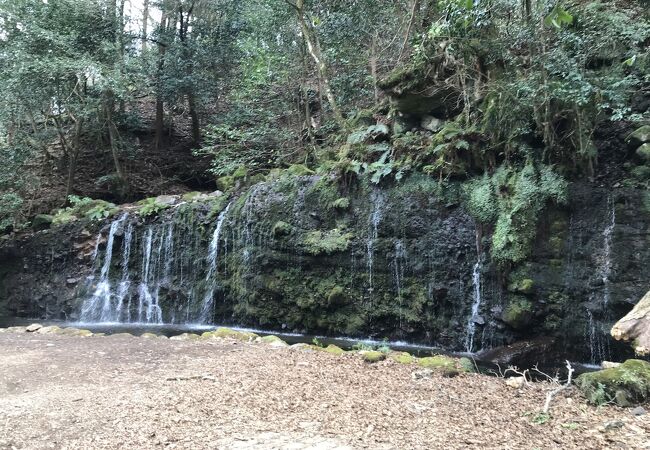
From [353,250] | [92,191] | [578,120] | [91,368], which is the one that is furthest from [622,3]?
[92,191]

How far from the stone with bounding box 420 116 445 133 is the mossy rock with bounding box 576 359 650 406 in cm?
729

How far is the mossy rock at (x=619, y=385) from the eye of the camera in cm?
461

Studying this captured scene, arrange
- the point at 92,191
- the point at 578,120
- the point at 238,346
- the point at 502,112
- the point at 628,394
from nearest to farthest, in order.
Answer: the point at 628,394 → the point at 238,346 → the point at 578,120 → the point at 502,112 → the point at 92,191

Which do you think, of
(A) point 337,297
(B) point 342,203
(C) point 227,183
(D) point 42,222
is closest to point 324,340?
(A) point 337,297

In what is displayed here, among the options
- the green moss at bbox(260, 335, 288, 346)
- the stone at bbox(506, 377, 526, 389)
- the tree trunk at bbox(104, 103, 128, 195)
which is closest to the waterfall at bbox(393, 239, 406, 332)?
the green moss at bbox(260, 335, 288, 346)

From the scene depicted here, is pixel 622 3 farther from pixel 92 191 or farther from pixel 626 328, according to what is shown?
pixel 92 191

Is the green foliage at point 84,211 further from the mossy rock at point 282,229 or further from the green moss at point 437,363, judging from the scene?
the green moss at point 437,363

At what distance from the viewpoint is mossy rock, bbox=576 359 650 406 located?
4.61 meters

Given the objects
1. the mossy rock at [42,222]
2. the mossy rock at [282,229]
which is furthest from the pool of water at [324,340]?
the mossy rock at [42,222]

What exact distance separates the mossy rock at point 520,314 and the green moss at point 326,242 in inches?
143

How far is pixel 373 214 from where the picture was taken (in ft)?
34.7

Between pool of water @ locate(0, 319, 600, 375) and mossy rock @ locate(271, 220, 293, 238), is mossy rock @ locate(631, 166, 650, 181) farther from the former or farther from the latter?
mossy rock @ locate(271, 220, 293, 238)

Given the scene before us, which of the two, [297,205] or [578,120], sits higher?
[578,120]

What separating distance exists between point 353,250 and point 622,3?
7.76 metres
